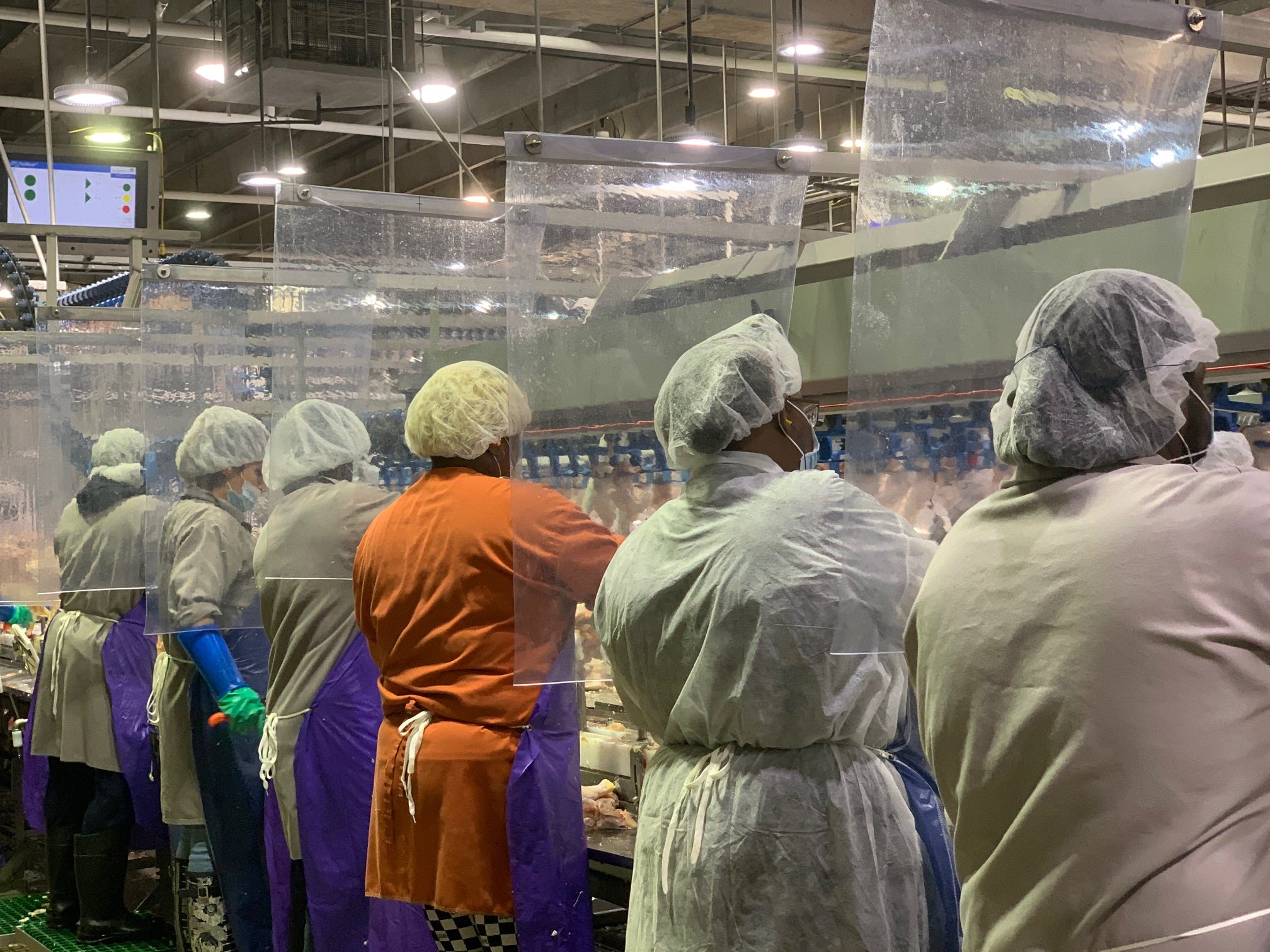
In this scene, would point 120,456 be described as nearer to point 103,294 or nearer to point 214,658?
point 214,658

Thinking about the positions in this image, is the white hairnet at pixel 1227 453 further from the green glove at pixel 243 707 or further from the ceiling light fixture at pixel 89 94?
the ceiling light fixture at pixel 89 94

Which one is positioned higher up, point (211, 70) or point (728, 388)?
point (211, 70)

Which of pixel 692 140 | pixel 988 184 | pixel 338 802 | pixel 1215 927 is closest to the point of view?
pixel 1215 927

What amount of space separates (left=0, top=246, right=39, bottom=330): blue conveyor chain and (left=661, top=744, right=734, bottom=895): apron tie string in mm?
4056

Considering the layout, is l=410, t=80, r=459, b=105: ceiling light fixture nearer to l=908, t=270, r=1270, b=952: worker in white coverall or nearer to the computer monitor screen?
the computer monitor screen

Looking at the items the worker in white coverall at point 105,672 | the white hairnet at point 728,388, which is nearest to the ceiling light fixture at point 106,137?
the worker in white coverall at point 105,672

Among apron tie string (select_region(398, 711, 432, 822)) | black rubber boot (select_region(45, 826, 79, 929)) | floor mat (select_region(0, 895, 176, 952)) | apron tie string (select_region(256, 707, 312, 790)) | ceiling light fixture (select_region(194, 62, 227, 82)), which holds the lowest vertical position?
floor mat (select_region(0, 895, 176, 952))

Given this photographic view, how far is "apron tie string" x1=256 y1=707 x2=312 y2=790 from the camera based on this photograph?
3.47 metres

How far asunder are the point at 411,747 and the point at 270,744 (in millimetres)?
789

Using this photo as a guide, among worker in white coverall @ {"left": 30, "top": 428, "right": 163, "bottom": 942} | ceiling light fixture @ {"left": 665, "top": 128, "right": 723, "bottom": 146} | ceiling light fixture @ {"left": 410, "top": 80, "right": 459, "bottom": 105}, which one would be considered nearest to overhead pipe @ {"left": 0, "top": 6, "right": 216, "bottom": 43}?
ceiling light fixture @ {"left": 410, "top": 80, "right": 459, "bottom": 105}

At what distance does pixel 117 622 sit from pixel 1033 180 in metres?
4.03

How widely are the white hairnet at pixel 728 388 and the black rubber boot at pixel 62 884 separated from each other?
3.89 metres

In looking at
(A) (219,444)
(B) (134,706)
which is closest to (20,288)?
(B) (134,706)

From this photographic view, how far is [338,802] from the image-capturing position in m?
3.41
